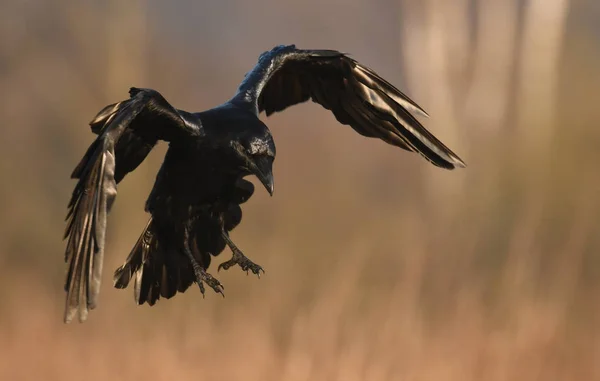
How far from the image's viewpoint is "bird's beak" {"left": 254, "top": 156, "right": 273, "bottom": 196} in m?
2.51

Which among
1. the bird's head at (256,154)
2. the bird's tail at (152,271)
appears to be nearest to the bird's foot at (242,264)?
the bird's tail at (152,271)

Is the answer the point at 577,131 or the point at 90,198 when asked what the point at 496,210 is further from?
the point at 90,198

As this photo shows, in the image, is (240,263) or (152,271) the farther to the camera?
(152,271)

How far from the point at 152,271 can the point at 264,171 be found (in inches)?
23.4

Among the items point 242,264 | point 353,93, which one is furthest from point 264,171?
point 353,93

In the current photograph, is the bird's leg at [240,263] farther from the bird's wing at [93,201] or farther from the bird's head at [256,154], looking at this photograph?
the bird's wing at [93,201]

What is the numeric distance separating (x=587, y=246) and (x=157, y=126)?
3497 mm

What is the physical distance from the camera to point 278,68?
9.59 feet

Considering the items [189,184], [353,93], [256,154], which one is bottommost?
[189,184]

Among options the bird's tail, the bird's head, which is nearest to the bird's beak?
the bird's head

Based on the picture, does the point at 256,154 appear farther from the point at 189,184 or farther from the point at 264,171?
the point at 189,184

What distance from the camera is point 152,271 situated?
2.88 meters

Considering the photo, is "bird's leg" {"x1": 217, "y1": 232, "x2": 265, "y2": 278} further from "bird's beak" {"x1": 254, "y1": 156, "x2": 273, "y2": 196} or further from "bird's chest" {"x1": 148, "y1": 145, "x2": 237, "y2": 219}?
"bird's beak" {"x1": 254, "y1": 156, "x2": 273, "y2": 196}

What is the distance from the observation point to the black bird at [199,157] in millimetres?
2174
